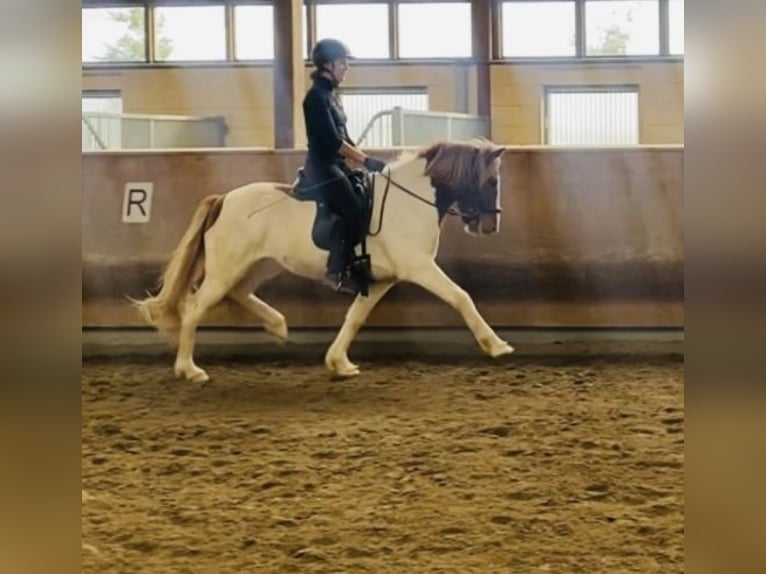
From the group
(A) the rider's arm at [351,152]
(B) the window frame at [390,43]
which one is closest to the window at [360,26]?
(B) the window frame at [390,43]

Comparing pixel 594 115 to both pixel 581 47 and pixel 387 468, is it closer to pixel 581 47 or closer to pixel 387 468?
pixel 581 47

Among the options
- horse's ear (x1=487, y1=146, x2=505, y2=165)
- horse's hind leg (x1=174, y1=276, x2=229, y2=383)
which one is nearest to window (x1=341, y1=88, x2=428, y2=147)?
horse's ear (x1=487, y1=146, x2=505, y2=165)

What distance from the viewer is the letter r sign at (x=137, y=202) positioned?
162 cm

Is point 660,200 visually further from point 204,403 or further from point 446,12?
point 204,403

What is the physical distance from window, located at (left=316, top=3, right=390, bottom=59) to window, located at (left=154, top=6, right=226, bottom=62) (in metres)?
0.17

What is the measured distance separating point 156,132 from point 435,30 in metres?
0.47

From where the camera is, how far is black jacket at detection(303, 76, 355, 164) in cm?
159

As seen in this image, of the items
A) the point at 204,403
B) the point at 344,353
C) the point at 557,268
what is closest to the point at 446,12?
the point at 557,268

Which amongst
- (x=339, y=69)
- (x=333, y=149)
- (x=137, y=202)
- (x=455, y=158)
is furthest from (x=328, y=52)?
(x=137, y=202)

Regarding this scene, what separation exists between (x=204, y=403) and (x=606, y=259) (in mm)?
678

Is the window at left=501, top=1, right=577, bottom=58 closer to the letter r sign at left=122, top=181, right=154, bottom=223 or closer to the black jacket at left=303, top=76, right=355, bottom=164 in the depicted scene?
the black jacket at left=303, top=76, right=355, bottom=164

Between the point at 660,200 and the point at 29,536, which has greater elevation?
the point at 660,200

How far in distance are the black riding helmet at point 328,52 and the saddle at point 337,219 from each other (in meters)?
0.17

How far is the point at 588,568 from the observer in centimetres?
151
